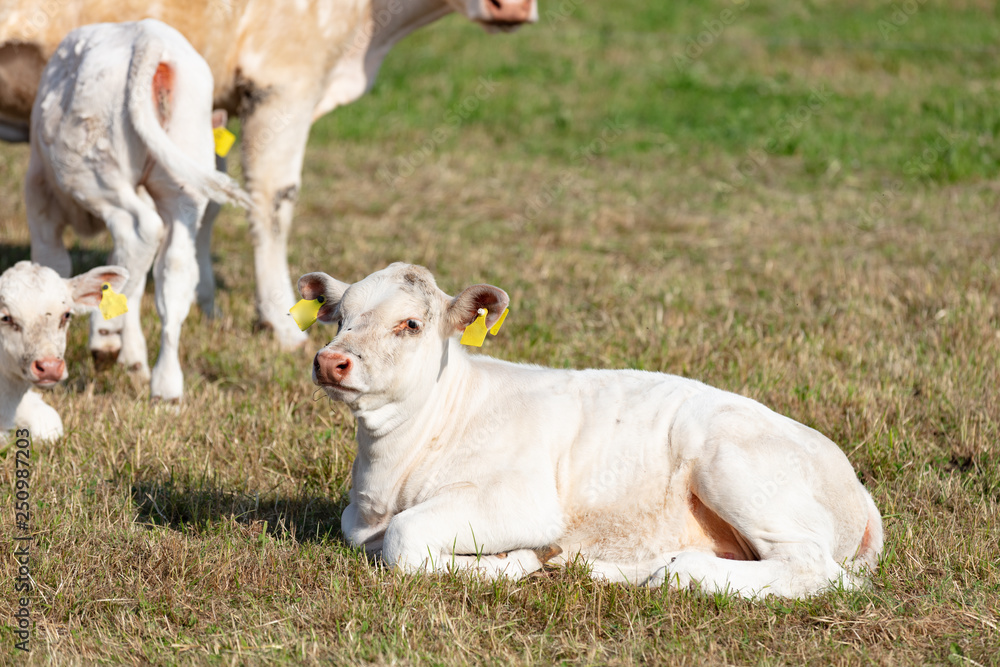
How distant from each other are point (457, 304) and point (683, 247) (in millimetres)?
5650

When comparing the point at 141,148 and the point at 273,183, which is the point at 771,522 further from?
the point at 273,183

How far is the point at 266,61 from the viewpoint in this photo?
7.04 meters

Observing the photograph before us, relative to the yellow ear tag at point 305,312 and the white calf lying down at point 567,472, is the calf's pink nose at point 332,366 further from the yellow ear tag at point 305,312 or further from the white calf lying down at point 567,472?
the yellow ear tag at point 305,312

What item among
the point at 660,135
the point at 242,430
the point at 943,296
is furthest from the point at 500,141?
the point at 242,430

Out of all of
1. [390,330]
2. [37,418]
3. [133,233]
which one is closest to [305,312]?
[390,330]

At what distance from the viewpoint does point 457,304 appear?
3.99 metres

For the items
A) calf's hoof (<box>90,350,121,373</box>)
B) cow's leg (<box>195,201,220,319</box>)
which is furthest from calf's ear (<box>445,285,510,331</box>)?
cow's leg (<box>195,201,220,319</box>)

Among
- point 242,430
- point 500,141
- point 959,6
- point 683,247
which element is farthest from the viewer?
point 959,6

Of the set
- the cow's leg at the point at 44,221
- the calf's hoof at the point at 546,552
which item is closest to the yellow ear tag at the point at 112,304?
the cow's leg at the point at 44,221

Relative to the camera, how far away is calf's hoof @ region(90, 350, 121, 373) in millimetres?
6090

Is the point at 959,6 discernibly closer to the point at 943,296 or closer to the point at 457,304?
the point at 943,296

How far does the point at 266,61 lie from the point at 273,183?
768 mm

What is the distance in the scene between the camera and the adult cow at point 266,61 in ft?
21.6
